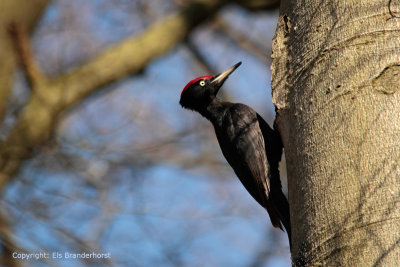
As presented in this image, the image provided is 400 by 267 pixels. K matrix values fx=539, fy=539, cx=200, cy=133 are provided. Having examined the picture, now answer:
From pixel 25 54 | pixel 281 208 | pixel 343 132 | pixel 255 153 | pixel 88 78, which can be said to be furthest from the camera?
pixel 88 78

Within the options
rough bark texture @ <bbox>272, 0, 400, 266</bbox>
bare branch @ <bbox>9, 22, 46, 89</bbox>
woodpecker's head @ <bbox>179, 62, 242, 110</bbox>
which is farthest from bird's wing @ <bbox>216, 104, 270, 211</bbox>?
bare branch @ <bbox>9, 22, 46, 89</bbox>

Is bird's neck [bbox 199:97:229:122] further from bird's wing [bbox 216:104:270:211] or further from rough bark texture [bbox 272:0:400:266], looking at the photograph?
rough bark texture [bbox 272:0:400:266]

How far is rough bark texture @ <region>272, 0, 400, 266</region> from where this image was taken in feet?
6.23

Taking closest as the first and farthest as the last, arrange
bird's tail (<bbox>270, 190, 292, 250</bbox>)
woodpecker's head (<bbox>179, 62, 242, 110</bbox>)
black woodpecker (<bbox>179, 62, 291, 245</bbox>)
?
bird's tail (<bbox>270, 190, 292, 250</bbox>) → black woodpecker (<bbox>179, 62, 291, 245</bbox>) → woodpecker's head (<bbox>179, 62, 242, 110</bbox>)

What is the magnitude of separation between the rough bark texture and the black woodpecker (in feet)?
4.32

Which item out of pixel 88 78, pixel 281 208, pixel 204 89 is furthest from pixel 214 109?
pixel 88 78

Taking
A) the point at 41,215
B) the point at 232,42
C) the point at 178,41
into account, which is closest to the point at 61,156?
the point at 41,215

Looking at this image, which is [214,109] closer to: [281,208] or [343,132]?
[281,208]

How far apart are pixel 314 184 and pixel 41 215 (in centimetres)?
307

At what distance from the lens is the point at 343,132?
6.99ft

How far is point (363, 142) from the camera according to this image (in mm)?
2057

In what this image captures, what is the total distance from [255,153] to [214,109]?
75 cm

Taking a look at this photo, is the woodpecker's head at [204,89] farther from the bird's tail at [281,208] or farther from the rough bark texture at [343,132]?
the rough bark texture at [343,132]

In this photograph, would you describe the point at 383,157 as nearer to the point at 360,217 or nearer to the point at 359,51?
the point at 360,217
